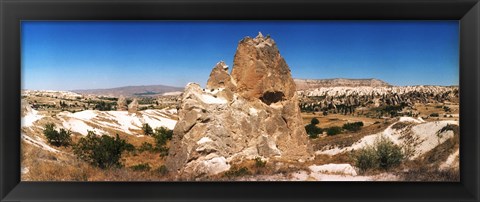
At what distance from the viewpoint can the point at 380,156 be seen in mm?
5180

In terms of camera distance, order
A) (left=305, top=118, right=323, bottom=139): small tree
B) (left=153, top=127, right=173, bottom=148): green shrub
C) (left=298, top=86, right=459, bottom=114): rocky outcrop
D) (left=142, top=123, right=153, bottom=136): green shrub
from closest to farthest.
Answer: (left=298, top=86, right=459, bottom=114): rocky outcrop
(left=153, top=127, right=173, bottom=148): green shrub
(left=142, top=123, right=153, bottom=136): green shrub
(left=305, top=118, right=323, bottom=139): small tree

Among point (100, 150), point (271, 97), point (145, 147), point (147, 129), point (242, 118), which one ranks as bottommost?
point (145, 147)

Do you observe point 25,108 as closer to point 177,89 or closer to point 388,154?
point 177,89

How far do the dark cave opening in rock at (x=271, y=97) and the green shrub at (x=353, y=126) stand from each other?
2076 mm

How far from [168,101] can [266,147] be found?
1.83 meters

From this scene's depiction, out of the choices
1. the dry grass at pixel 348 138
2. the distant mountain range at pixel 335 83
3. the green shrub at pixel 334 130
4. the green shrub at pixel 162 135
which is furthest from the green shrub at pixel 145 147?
the green shrub at pixel 334 130

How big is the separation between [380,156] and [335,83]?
218 centimetres

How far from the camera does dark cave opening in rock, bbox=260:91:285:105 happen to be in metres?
7.23

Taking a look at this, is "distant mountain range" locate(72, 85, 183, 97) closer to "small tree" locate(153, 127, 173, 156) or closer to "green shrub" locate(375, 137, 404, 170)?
"small tree" locate(153, 127, 173, 156)

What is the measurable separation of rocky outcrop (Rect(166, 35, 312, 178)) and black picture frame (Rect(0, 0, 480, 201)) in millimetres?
1010

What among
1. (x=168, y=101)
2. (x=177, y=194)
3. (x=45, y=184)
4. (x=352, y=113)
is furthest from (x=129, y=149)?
(x=352, y=113)

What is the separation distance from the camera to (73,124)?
21.5 feet

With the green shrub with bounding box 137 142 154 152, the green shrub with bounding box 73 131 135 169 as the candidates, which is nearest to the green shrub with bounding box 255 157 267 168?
the green shrub with bounding box 73 131 135 169
